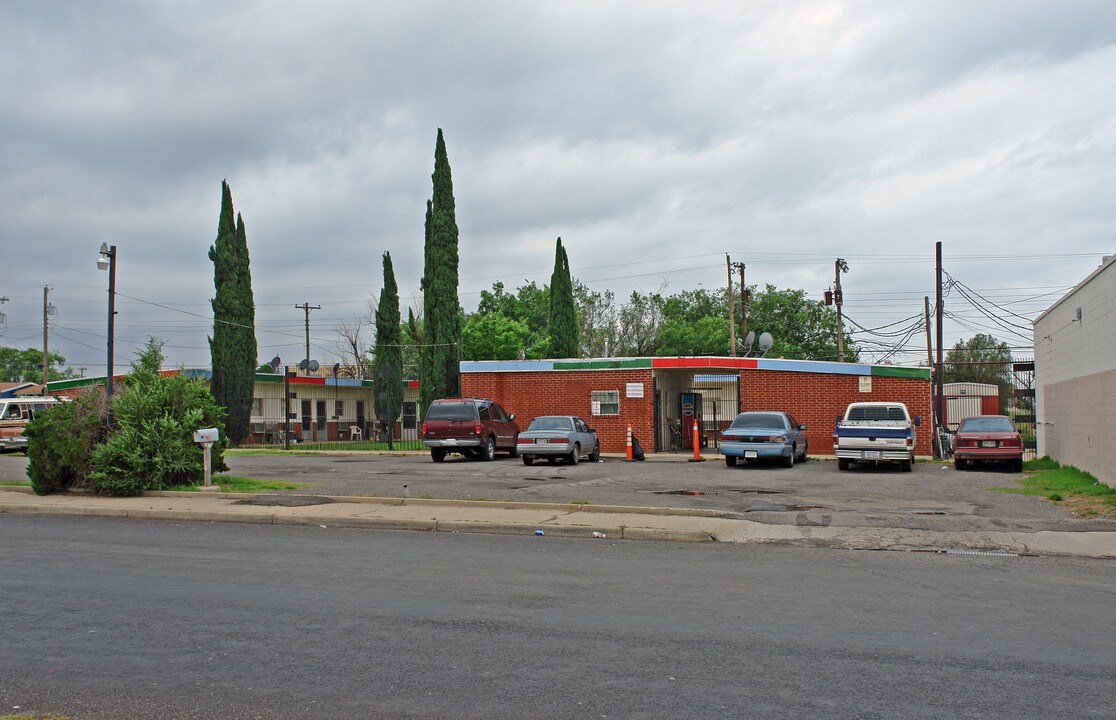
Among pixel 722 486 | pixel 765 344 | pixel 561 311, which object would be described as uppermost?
pixel 561 311

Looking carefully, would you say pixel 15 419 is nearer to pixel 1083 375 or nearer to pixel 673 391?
pixel 673 391

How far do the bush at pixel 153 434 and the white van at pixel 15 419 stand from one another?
1965 cm

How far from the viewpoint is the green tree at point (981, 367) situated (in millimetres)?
37372

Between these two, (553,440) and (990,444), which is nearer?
(990,444)

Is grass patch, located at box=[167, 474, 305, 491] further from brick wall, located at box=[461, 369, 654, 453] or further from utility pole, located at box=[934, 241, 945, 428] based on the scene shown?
utility pole, located at box=[934, 241, 945, 428]

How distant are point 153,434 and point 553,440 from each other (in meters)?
11.0

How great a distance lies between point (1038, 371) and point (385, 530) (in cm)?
2280

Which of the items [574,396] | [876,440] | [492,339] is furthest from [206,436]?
[492,339]

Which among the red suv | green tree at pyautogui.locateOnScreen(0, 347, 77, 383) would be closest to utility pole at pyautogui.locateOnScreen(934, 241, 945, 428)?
the red suv

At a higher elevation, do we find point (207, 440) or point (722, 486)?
point (207, 440)

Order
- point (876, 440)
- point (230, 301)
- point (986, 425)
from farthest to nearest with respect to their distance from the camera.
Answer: point (230, 301), point (986, 425), point (876, 440)

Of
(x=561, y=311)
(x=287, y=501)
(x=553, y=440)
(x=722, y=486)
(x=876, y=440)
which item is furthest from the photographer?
(x=561, y=311)

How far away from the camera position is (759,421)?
980 inches

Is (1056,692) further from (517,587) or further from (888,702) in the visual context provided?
(517,587)
